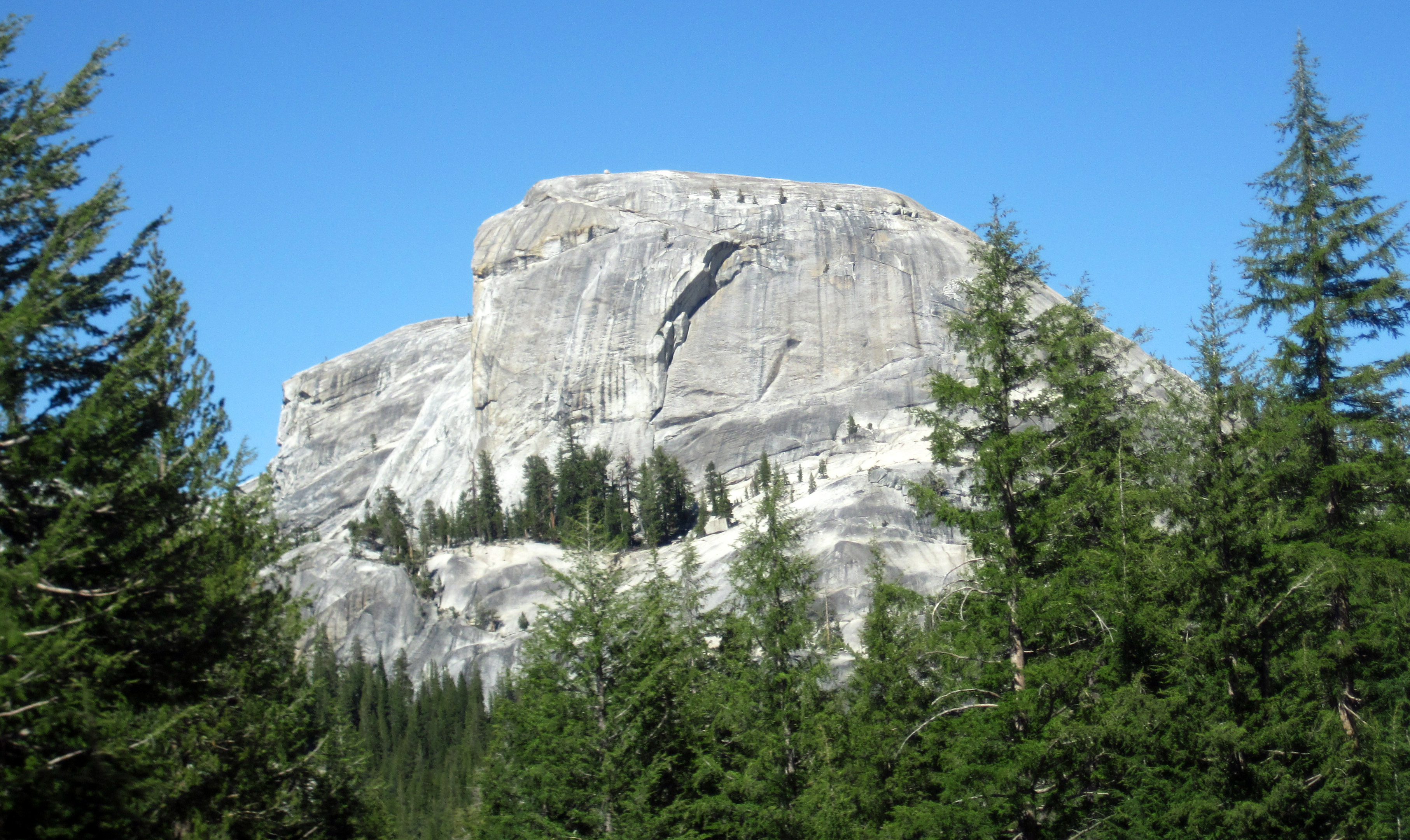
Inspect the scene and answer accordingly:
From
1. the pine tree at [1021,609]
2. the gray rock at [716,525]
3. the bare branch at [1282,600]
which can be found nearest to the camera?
the pine tree at [1021,609]

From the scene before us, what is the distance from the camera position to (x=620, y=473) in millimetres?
93312

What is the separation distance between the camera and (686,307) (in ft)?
387

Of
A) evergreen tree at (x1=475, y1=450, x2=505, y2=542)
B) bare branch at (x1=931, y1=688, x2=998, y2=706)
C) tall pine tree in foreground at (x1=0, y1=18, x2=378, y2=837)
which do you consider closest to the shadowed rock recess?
evergreen tree at (x1=475, y1=450, x2=505, y2=542)

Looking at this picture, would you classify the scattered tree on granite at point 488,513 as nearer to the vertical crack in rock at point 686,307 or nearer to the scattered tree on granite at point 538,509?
the scattered tree on granite at point 538,509

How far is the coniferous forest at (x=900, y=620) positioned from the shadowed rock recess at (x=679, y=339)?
238ft

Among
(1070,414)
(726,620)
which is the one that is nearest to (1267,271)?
(1070,414)

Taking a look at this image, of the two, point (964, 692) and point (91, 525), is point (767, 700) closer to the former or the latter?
point (964, 692)

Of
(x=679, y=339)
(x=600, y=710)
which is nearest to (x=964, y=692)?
(x=600, y=710)

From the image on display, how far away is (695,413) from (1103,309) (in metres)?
87.5

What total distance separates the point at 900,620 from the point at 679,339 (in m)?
95.0

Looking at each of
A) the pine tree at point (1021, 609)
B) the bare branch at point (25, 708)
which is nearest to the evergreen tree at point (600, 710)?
the pine tree at point (1021, 609)

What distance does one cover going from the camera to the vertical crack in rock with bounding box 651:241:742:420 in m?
115

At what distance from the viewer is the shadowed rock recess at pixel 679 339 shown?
4355 inches

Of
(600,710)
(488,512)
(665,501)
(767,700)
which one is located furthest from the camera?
(488,512)
